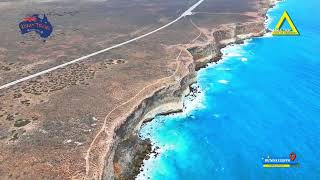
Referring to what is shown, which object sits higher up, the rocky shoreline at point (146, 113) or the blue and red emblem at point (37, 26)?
the blue and red emblem at point (37, 26)

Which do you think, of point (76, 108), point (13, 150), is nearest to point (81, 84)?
point (76, 108)

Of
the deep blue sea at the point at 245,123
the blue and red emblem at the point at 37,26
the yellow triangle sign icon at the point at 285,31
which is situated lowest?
the deep blue sea at the point at 245,123

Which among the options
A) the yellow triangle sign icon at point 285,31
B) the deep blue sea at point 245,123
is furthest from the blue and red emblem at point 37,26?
the yellow triangle sign icon at point 285,31

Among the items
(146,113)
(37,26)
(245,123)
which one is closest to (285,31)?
(245,123)

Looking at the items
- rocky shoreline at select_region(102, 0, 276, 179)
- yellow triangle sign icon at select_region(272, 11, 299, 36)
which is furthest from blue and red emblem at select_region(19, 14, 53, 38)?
yellow triangle sign icon at select_region(272, 11, 299, 36)

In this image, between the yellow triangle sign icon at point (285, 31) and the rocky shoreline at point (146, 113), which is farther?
the yellow triangle sign icon at point (285, 31)

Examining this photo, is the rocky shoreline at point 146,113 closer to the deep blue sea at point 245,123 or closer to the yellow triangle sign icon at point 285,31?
the deep blue sea at point 245,123
